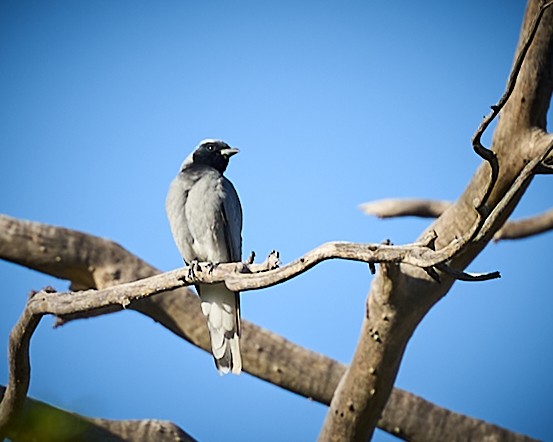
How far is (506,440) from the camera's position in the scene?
5.69m

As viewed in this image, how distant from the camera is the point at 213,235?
17.5 ft

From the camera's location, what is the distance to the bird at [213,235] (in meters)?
5.29

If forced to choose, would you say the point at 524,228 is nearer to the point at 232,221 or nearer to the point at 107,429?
the point at 232,221

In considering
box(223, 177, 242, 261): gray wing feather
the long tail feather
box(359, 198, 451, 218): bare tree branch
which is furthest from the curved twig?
the long tail feather

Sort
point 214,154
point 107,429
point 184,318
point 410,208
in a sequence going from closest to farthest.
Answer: point 107,429 < point 184,318 < point 214,154 < point 410,208

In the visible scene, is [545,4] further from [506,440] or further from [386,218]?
[386,218]

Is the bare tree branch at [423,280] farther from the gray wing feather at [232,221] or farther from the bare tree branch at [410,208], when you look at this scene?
the bare tree branch at [410,208]

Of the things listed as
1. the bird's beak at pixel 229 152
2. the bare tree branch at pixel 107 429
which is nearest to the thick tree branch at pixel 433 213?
the bird's beak at pixel 229 152

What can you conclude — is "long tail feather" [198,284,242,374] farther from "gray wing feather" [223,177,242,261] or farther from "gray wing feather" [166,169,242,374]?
"gray wing feather" [223,177,242,261]

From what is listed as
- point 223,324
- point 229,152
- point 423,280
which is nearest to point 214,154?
point 229,152

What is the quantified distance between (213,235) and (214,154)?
0.94m

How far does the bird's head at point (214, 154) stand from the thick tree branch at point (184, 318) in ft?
3.10

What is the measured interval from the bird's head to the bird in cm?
42

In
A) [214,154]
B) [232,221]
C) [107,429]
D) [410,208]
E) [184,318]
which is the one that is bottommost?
[107,429]
